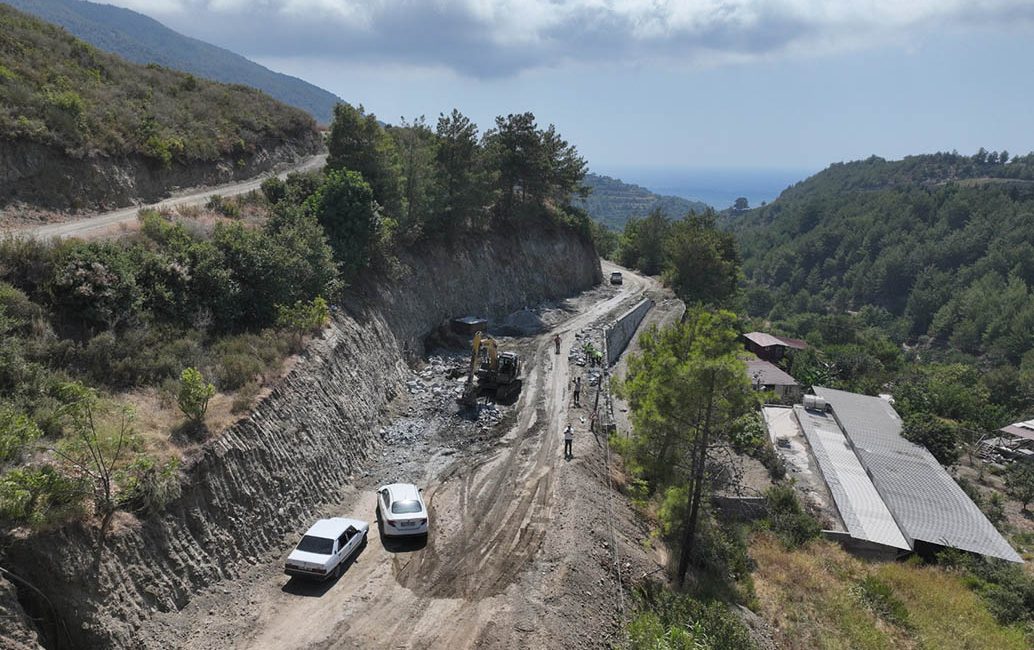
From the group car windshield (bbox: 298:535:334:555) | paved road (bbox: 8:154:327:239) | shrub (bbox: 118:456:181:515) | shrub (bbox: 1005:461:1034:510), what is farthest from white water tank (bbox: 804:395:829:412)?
shrub (bbox: 118:456:181:515)

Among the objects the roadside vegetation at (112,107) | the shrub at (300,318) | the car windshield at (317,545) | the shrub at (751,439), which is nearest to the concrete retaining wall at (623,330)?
the shrub at (751,439)

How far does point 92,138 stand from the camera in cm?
3294

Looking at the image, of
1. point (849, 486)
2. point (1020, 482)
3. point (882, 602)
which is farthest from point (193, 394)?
point (1020, 482)

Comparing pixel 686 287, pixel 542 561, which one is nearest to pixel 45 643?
pixel 542 561

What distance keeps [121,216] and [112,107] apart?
10548 millimetres

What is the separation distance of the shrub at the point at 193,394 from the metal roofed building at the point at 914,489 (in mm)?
37944

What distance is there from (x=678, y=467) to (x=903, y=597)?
48.2 ft

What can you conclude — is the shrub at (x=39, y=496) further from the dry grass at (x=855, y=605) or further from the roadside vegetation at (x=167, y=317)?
the dry grass at (x=855, y=605)

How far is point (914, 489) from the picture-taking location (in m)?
37.8

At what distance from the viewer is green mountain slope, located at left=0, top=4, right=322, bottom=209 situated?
29672 mm

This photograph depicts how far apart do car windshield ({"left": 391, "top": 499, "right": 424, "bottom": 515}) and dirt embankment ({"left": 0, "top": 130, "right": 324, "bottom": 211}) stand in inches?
1006

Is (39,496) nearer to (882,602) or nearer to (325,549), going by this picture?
(325,549)

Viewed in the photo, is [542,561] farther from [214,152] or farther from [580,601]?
[214,152]

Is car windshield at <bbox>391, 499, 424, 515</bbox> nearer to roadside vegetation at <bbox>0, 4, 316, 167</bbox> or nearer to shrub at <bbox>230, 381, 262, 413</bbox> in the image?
shrub at <bbox>230, 381, 262, 413</bbox>
